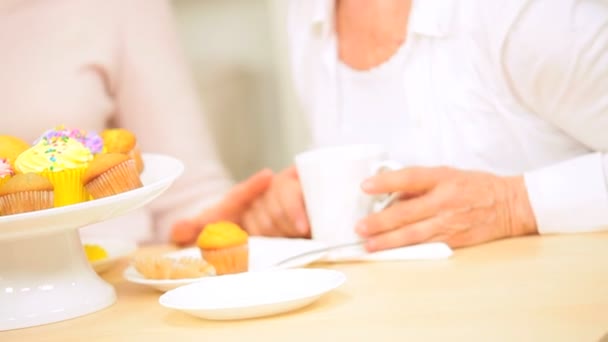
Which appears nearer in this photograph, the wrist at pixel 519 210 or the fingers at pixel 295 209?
the wrist at pixel 519 210

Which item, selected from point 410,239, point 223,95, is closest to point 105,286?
point 410,239

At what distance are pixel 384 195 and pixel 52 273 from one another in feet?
1.43

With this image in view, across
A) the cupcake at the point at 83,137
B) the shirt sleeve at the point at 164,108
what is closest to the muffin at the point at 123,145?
the cupcake at the point at 83,137

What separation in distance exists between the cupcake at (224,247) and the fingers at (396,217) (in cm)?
17

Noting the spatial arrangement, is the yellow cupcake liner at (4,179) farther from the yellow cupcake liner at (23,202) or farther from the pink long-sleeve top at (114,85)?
the pink long-sleeve top at (114,85)

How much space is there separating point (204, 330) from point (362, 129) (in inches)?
29.0

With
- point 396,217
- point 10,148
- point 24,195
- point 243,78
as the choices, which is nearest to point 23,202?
point 24,195

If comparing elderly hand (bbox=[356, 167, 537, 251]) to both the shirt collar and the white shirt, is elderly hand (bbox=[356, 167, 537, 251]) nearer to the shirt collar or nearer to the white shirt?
the white shirt

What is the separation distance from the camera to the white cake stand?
825 millimetres

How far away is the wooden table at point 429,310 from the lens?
69 cm

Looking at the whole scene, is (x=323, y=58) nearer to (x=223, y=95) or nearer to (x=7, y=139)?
(x=223, y=95)

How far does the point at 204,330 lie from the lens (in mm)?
760

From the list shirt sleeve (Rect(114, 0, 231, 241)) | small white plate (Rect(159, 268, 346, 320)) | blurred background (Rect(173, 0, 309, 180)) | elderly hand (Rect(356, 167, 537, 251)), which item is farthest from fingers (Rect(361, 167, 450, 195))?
blurred background (Rect(173, 0, 309, 180))

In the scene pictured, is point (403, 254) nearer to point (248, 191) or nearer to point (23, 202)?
point (248, 191)
